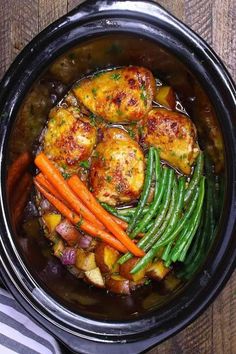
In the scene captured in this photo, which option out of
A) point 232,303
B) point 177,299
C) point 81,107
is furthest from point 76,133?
point 232,303

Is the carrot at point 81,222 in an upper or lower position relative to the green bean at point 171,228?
upper

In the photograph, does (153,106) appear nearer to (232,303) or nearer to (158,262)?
(158,262)

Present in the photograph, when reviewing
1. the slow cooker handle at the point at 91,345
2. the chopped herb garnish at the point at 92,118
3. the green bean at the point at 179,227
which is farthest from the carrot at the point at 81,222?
the slow cooker handle at the point at 91,345

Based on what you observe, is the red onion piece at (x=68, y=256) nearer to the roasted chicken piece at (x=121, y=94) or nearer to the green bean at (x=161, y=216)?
the green bean at (x=161, y=216)

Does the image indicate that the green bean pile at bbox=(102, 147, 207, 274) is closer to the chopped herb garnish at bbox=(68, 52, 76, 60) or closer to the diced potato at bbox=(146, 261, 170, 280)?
the diced potato at bbox=(146, 261, 170, 280)

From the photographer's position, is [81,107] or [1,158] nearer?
[1,158]

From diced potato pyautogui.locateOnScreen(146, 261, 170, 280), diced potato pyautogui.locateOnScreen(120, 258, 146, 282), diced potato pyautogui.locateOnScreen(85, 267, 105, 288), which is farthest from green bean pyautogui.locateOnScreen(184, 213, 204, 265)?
diced potato pyautogui.locateOnScreen(85, 267, 105, 288)
